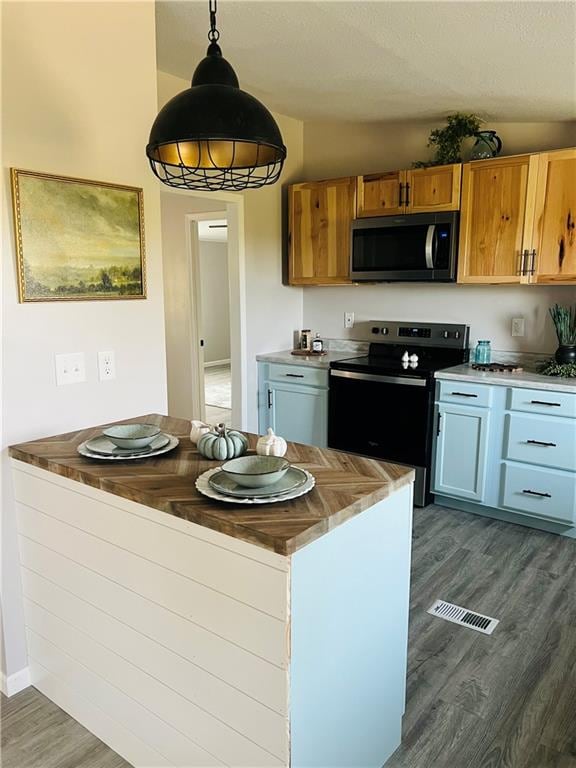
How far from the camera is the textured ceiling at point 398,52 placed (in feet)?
7.66

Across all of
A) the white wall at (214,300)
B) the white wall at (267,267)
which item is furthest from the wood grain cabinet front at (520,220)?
the white wall at (214,300)

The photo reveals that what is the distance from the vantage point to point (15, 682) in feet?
7.07

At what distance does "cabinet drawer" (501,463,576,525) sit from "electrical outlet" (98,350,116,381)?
2354 mm

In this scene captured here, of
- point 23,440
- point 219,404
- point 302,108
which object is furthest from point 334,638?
point 219,404

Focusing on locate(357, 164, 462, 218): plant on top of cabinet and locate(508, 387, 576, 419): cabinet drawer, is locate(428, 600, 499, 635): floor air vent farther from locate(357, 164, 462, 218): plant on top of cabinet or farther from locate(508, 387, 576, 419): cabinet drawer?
locate(357, 164, 462, 218): plant on top of cabinet

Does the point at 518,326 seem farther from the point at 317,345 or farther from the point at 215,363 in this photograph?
the point at 215,363

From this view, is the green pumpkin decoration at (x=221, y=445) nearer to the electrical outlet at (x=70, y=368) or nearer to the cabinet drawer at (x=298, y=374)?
the electrical outlet at (x=70, y=368)

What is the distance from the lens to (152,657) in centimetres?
166

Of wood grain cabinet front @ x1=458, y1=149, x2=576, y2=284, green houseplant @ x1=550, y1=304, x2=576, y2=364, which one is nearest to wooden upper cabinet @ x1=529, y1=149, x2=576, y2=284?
wood grain cabinet front @ x1=458, y1=149, x2=576, y2=284

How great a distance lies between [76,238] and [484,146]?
2.62 metres

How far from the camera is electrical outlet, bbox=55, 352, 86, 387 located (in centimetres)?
223

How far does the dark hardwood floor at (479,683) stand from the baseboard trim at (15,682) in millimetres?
37

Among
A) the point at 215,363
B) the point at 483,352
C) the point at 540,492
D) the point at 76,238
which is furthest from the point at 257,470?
the point at 215,363

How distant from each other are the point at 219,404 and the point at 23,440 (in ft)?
17.1
